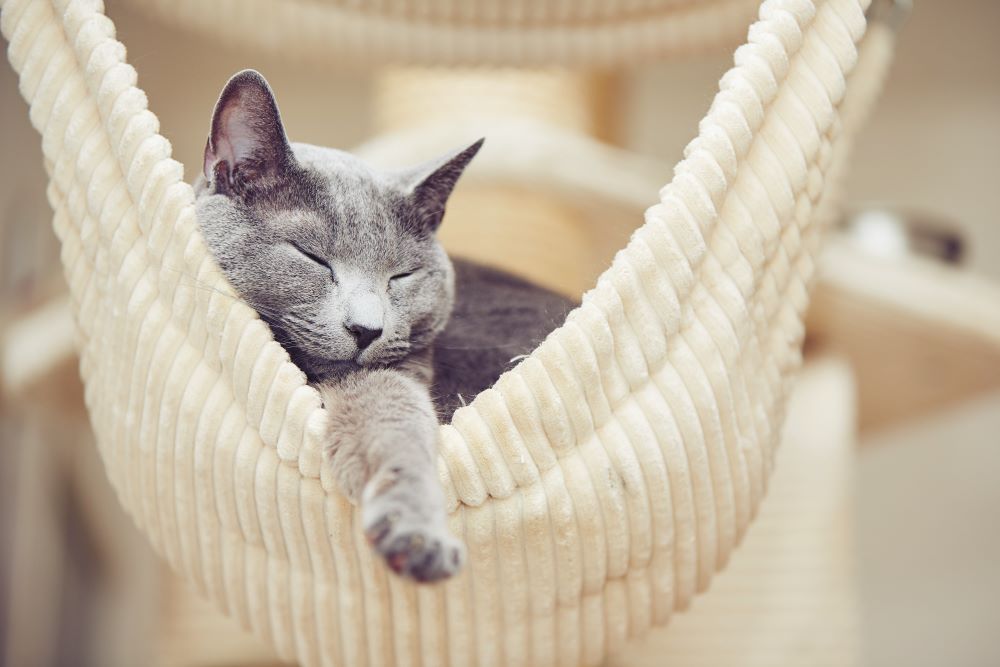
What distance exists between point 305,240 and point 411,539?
30 cm

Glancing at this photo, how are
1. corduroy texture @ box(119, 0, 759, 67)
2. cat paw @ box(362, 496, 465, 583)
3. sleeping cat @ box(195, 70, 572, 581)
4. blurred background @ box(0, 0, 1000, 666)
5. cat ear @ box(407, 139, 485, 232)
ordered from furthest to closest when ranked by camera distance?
blurred background @ box(0, 0, 1000, 666) < corduroy texture @ box(119, 0, 759, 67) < cat ear @ box(407, 139, 485, 232) < sleeping cat @ box(195, 70, 572, 581) < cat paw @ box(362, 496, 465, 583)

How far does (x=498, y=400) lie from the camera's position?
673mm

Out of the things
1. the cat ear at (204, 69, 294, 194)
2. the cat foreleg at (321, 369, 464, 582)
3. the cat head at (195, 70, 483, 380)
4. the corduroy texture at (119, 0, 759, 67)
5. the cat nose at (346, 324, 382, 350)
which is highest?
the corduroy texture at (119, 0, 759, 67)

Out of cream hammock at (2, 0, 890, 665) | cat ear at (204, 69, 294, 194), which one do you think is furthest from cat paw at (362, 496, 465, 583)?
cat ear at (204, 69, 294, 194)

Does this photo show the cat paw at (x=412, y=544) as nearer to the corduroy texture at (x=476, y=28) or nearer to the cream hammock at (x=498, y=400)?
the cream hammock at (x=498, y=400)

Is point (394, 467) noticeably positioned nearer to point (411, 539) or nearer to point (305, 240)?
point (411, 539)

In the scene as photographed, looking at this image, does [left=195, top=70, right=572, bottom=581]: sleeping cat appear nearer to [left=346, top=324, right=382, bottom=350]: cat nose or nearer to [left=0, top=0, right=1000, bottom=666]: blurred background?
[left=346, top=324, right=382, bottom=350]: cat nose

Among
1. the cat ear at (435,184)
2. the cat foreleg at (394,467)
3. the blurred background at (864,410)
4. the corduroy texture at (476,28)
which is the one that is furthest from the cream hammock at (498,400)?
the blurred background at (864,410)

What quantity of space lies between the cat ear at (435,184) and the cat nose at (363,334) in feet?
0.46

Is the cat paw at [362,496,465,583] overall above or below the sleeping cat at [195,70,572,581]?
below

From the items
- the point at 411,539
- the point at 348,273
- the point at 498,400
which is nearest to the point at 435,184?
the point at 348,273

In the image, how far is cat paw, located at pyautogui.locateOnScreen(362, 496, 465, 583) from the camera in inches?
21.3

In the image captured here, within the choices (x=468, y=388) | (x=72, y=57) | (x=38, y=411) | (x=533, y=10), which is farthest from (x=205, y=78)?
(x=38, y=411)

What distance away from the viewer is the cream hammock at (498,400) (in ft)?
2.23
